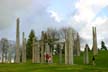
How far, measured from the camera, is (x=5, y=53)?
69312mm

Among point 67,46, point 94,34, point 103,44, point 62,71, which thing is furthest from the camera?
point 103,44

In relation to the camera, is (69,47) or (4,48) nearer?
(69,47)

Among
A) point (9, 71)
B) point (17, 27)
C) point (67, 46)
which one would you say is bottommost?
point (9, 71)

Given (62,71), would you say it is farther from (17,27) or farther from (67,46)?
(17,27)

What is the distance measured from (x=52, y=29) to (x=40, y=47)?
49.2m

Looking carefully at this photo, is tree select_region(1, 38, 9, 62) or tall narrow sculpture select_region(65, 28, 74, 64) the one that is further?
tree select_region(1, 38, 9, 62)

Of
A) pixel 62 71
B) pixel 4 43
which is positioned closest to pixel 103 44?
pixel 4 43

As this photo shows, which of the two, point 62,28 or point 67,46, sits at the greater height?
point 62,28

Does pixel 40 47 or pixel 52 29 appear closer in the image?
pixel 40 47

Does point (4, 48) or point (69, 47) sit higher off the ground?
point (4, 48)

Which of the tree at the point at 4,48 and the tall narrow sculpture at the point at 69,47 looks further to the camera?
the tree at the point at 4,48

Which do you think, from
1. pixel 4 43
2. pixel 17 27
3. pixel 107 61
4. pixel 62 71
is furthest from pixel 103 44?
pixel 62 71

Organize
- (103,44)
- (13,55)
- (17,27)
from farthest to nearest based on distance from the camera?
(103,44) → (13,55) → (17,27)

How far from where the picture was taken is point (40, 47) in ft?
175
